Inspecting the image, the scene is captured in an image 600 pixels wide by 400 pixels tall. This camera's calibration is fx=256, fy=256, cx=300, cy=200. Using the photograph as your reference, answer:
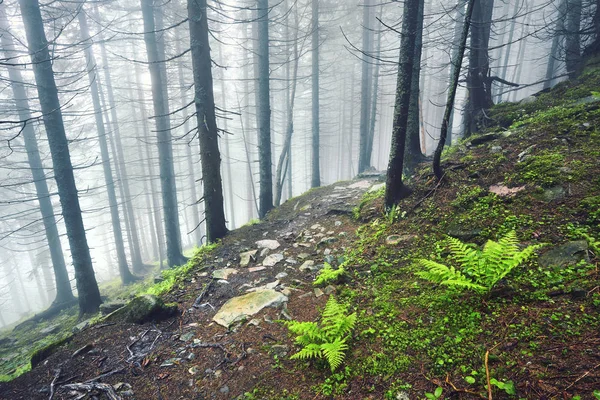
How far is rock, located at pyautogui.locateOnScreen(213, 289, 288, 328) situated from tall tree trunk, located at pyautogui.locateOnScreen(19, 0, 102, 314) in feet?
25.8

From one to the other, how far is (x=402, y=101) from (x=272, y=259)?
4.42 metres

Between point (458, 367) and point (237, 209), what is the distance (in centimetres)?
4928

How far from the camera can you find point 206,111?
7.04m

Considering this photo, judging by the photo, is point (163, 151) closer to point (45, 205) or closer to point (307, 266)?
point (45, 205)

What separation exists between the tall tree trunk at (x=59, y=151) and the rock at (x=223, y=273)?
656cm

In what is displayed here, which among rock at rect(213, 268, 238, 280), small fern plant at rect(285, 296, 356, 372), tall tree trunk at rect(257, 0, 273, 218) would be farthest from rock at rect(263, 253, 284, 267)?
tall tree trunk at rect(257, 0, 273, 218)

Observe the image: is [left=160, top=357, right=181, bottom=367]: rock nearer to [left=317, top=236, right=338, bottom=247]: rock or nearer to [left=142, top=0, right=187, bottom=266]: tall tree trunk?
[left=317, top=236, right=338, bottom=247]: rock

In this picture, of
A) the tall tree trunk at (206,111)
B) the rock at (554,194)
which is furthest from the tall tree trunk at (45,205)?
the rock at (554,194)

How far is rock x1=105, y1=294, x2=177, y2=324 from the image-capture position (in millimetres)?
4273

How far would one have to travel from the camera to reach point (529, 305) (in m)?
2.29

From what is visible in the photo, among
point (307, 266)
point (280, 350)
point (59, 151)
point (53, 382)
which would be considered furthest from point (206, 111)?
point (280, 350)

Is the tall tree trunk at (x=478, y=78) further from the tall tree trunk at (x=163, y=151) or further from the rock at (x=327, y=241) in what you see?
the tall tree trunk at (x=163, y=151)

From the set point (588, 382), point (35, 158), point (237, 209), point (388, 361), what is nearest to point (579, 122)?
point (588, 382)

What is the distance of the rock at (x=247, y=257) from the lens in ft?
20.0
